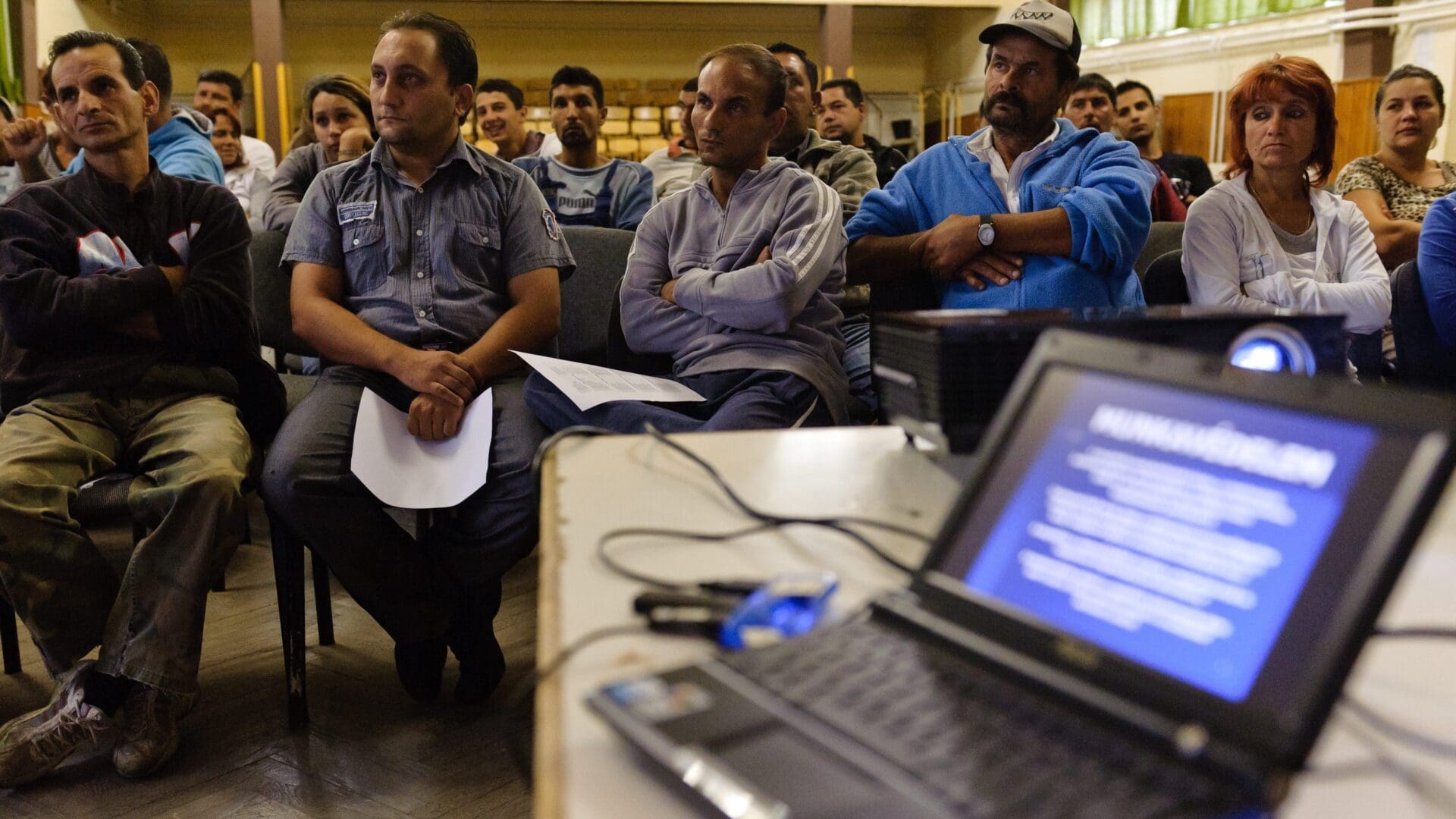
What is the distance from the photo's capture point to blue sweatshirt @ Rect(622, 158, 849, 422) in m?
2.01

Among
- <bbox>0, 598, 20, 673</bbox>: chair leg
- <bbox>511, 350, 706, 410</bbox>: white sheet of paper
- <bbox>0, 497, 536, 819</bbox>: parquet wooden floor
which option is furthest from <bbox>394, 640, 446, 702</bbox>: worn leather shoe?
<bbox>0, 598, 20, 673</bbox>: chair leg

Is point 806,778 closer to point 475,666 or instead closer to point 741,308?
point 741,308

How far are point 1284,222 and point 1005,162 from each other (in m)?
0.76

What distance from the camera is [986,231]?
2.02 meters

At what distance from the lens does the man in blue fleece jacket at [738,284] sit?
6.42 ft

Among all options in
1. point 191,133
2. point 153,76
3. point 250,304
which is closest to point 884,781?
point 250,304

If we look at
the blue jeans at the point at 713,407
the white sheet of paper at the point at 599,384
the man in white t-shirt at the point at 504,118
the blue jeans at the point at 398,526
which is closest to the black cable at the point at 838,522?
the white sheet of paper at the point at 599,384

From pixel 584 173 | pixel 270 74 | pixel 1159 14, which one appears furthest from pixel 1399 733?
pixel 270 74

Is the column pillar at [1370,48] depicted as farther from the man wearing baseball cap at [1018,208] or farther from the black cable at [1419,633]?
the black cable at [1419,633]

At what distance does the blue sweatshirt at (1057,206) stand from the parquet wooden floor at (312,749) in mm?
1209

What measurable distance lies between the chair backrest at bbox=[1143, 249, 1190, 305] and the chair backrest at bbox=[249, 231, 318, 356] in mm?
1986

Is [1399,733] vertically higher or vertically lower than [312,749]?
higher

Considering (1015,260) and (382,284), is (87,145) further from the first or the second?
(1015,260)

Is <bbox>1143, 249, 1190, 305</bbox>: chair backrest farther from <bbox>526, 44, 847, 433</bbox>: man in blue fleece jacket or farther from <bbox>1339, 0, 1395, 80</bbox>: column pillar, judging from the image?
<bbox>1339, 0, 1395, 80</bbox>: column pillar
